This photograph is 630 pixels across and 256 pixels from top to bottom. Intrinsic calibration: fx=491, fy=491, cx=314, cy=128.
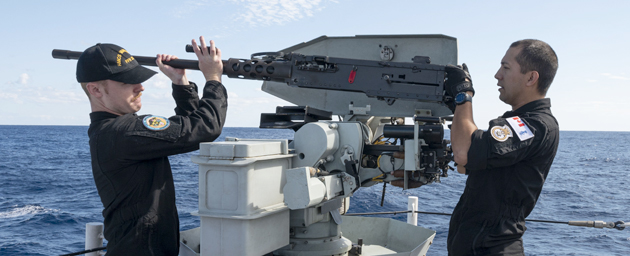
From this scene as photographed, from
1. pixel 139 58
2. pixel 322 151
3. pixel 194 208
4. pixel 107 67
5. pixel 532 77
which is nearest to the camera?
pixel 107 67

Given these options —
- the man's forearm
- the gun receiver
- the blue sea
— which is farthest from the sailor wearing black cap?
the blue sea

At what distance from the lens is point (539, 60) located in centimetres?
265

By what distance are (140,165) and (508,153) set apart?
1.88 metres

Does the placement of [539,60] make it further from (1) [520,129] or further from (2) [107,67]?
(2) [107,67]

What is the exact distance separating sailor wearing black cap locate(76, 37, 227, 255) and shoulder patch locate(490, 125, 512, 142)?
4.63 ft

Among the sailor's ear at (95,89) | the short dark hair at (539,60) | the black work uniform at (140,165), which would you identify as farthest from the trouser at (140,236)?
the short dark hair at (539,60)

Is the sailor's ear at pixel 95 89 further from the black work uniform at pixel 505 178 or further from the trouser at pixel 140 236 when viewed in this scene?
the black work uniform at pixel 505 178

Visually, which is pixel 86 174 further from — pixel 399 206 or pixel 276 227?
pixel 276 227

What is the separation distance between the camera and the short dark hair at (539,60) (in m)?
2.65

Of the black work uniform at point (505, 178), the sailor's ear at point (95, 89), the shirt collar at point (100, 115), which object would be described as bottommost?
the black work uniform at point (505, 178)

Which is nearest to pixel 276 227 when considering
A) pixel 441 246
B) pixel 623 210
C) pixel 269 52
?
pixel 269 52

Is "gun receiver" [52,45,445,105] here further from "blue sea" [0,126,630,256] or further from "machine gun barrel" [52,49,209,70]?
"blue sea" [0,126,630,256]

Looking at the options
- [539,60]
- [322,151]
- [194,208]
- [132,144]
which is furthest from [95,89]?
[194,208]

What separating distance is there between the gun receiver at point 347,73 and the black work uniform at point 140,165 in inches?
38.0
